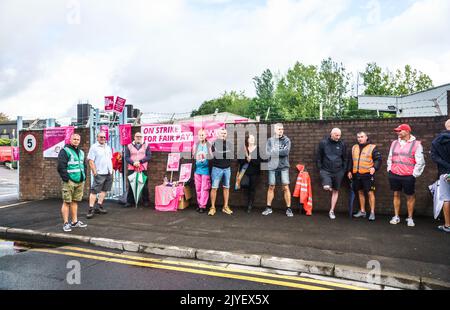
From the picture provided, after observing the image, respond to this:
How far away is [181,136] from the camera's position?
29.8ft

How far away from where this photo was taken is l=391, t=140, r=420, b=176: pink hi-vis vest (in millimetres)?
6348

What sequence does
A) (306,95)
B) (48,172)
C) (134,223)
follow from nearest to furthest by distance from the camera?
(134,223)
(48,172)
(306,95)

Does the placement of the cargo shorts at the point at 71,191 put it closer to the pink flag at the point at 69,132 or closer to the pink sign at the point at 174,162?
the pink sign at the point at 174,162

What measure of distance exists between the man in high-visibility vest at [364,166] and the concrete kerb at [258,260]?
10.5ft

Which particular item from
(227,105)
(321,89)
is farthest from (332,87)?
(227,105)

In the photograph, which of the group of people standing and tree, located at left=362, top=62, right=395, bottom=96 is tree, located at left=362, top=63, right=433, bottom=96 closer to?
tree, located at left=362, top=62, right=395, bottom=96

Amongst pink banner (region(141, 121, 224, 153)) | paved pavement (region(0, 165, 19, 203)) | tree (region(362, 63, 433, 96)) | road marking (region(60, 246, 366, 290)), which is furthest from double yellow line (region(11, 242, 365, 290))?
tree (region(362, 63, 433, 96))

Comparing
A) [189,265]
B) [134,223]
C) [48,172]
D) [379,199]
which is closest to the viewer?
[189,265]

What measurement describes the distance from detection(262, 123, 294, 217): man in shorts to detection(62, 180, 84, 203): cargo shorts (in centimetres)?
411

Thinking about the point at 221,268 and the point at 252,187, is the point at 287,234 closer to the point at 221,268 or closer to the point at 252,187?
the point at 221,268

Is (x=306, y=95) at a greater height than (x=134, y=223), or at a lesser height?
greater

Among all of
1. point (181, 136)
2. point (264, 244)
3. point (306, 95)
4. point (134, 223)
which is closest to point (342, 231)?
point (264, 244)

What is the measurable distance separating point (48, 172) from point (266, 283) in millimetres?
9554
